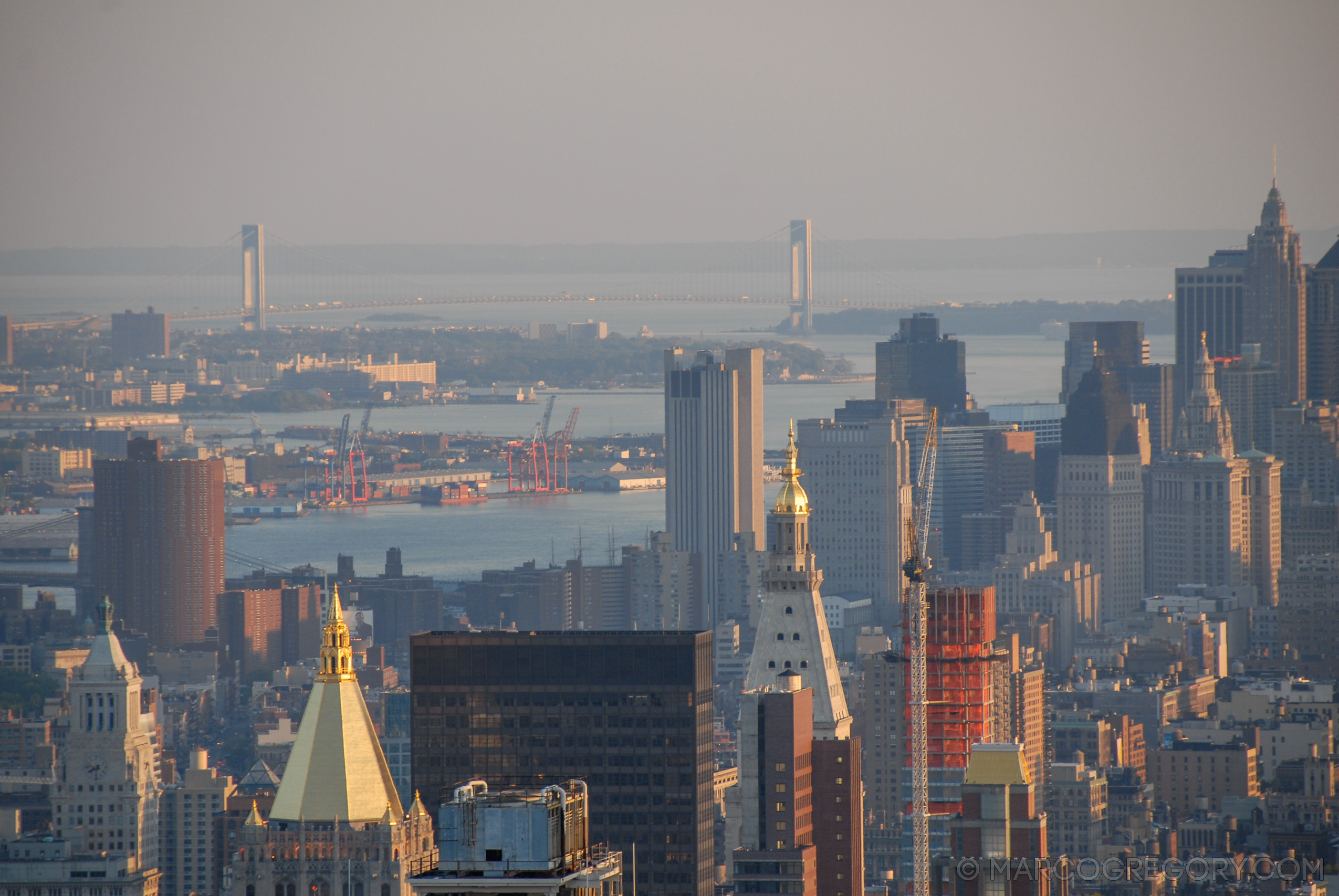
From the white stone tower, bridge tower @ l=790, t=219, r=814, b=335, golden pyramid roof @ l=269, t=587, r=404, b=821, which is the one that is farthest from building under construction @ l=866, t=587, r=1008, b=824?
bridge tower @ l=790, t=219, r=814, b=335

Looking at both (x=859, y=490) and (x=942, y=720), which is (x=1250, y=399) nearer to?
(x=859, y=490)

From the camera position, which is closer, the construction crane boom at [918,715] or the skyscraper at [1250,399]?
the construction crane boom at [918,715]

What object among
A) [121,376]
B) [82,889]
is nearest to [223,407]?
[121,376]

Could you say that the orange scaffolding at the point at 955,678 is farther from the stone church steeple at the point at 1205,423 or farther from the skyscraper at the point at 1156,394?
the skyscraper at the point at 1156,394

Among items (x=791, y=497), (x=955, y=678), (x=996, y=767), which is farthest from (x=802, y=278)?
(x=996, y=767)

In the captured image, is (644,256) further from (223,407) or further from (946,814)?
(946,814)

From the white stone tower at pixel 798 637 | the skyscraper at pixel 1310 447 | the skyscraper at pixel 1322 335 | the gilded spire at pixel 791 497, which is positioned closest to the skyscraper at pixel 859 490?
the skyscraper at pixel 1310 447
